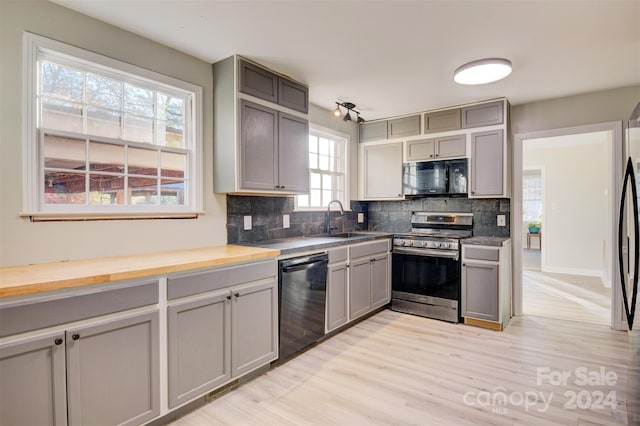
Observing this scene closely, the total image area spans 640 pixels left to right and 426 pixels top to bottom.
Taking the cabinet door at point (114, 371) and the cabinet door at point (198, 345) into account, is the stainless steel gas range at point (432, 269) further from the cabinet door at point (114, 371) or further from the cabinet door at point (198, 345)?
the cabinet door at point (114, 371)

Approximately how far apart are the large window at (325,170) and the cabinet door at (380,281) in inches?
36.1

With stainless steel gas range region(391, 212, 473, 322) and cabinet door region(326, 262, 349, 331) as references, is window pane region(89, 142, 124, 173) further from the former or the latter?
stainless steel gas range region(391, 212, 473, 322)

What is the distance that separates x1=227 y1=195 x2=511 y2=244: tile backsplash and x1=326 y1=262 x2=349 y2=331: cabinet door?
2.24 feet

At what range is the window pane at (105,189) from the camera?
2.18m

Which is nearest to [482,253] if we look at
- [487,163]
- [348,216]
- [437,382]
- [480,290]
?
[480,290]

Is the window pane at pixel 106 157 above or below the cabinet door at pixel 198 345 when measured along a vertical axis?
above

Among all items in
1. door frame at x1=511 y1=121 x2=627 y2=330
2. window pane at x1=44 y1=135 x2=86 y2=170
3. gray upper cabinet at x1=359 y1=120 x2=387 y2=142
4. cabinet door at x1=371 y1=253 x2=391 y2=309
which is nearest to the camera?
window pane at x1=44 y1=135 x2=86 y2=170

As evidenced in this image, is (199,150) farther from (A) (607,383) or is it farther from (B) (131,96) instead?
(A) (607,383)

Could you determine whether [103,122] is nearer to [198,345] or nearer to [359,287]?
[198,345]

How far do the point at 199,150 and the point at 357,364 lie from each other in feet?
6.99

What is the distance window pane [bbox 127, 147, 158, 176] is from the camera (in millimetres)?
2369

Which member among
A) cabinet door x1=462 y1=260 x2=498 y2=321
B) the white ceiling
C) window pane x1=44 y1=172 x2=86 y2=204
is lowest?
cabinet door x1=462 y1=260 x2=498 y2=321

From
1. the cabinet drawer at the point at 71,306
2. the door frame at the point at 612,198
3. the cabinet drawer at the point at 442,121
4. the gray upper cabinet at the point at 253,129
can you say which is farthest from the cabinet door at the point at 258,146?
the door frame at the point at 612,198

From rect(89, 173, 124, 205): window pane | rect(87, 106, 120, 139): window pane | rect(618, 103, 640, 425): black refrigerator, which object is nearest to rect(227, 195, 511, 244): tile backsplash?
rect(89, 173, 124, 205): window pane
